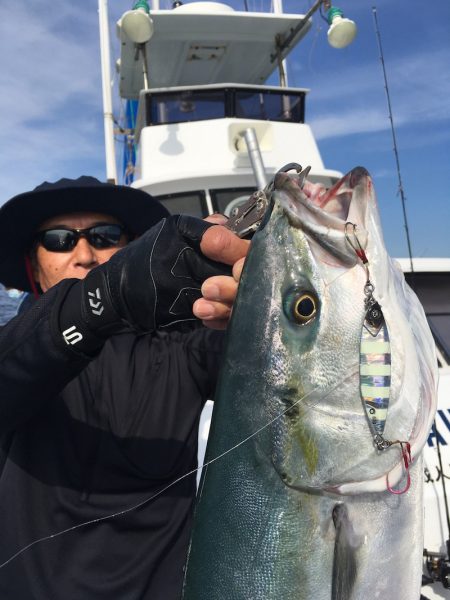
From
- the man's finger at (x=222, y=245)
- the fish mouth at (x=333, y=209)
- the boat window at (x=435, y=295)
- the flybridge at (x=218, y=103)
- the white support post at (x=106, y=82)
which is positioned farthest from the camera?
the white support post at (x=106, y=82)

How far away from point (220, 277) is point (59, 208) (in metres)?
1.32

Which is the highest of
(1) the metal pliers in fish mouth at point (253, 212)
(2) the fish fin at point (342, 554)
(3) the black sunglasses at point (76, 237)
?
(3) the black sunglasses at point (76, 237)

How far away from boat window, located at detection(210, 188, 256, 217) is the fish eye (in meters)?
5.69

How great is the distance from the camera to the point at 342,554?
133 centimetres

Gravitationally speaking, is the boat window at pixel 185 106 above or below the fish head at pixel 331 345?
above

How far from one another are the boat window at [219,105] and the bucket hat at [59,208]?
512cm

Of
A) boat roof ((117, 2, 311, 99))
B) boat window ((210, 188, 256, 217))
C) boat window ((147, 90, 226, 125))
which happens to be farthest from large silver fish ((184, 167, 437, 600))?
boat roof ((117, 2, 311, 99))

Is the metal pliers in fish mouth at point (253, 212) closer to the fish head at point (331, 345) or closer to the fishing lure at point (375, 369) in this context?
the fish head at point (331, 345)

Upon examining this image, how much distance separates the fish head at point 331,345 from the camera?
1.29 meters

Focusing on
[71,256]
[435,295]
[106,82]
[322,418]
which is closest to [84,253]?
[71,256]

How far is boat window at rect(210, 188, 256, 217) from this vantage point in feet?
22.8

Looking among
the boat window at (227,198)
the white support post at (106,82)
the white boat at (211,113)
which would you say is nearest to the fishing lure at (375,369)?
the white boat at (211,113)

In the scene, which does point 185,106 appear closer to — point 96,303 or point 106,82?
point 106,82

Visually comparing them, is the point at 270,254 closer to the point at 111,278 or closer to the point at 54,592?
the point at 111,278
